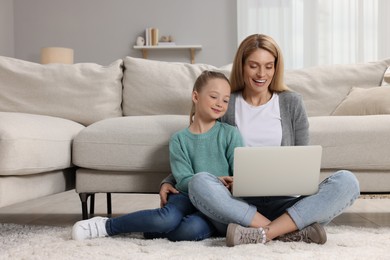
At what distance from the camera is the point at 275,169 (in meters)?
1.67

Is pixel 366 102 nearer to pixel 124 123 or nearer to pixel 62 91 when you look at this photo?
pixel 124 123

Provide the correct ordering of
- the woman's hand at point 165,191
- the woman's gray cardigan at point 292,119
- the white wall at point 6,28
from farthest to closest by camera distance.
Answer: the white wall at point 6,28 < the woman's gray cardigan at point 292,119 < the woman's hand at point 165,191

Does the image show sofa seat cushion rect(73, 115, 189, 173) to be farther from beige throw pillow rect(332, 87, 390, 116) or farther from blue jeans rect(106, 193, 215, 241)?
beige throw pillow rect(332, 87, 390, 116)

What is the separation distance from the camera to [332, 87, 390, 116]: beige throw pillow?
2.48 meters

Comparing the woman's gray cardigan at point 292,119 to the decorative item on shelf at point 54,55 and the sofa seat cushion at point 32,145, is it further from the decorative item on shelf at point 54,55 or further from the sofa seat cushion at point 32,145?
the decorative item on shelf at point 54,55

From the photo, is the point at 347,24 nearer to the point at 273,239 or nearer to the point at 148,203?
the point at 148,203

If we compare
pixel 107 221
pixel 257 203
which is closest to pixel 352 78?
pixel 257 203

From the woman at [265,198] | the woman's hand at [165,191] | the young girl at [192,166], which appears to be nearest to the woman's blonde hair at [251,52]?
the woman at [265,198]

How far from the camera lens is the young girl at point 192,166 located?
186 centimetres

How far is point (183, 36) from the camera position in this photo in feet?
19.0

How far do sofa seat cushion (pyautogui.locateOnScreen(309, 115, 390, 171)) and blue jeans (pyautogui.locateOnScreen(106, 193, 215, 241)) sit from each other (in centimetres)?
58

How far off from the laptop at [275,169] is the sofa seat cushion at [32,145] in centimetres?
73

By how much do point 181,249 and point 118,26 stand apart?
4468 millimetres

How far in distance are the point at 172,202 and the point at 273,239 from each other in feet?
1.18
